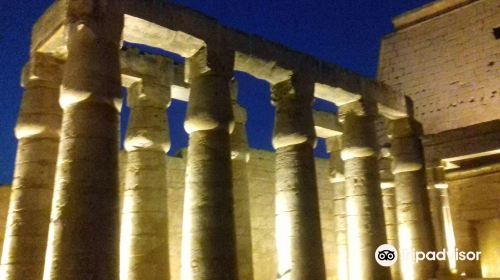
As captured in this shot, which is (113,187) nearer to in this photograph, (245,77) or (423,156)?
(423,156)

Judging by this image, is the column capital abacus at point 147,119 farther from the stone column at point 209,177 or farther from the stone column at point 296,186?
the stone column at point 296,186

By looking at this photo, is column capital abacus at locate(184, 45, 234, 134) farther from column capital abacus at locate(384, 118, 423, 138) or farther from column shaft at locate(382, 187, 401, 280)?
column shaft at locate(382, 187, 401, 280)

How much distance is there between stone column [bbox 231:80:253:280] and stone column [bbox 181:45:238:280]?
8.51 ft

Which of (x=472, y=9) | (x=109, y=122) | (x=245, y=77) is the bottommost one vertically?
(x=109, y=122)

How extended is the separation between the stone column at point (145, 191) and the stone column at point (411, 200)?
7071 millimetres

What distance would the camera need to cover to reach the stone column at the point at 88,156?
7.00m

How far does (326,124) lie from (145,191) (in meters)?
7.09

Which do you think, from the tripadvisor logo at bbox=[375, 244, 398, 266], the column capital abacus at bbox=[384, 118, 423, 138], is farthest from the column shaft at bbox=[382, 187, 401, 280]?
the tripadvisor logo at bbox=[375, 244, 398, 266]

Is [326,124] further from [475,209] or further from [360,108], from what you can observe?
[475,209]

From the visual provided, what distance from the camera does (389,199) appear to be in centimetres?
1608

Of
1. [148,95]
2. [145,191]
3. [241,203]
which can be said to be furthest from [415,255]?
[148,95]

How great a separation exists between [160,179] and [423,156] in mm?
8191

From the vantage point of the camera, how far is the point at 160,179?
11.0 m

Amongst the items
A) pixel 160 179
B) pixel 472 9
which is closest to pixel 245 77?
pixel 472 9
